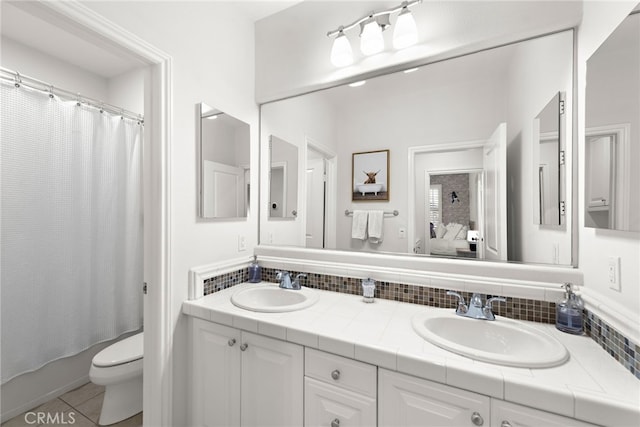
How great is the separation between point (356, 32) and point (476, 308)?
1616 millimetres

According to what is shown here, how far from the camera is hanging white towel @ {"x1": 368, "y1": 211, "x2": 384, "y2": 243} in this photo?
5.20ft

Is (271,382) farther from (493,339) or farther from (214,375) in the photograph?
(493,339)

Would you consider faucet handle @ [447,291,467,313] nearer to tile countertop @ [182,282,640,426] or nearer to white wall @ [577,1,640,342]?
tile countertop @ [182,282,640,426]

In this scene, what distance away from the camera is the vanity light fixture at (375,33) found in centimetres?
138

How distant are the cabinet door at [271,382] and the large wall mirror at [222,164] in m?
0.77

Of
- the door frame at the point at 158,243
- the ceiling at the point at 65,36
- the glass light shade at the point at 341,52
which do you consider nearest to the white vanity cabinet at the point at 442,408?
the door frame at the point at 158,243

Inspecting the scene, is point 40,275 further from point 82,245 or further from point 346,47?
point 346,47

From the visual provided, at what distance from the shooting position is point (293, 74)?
179 centimetres

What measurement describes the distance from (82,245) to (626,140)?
287 cm

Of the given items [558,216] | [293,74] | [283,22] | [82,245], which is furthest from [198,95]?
[558,216]

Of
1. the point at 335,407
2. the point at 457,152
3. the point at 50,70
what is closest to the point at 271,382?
the point at 335,407

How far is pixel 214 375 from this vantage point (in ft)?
4.26

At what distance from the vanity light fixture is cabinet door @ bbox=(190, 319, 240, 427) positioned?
1.60 meters

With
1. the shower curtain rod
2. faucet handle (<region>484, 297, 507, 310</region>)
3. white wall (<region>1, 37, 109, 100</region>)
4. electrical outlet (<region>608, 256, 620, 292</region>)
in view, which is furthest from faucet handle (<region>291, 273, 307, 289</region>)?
white wall (<region>1, 37, 109, 100</region>)
